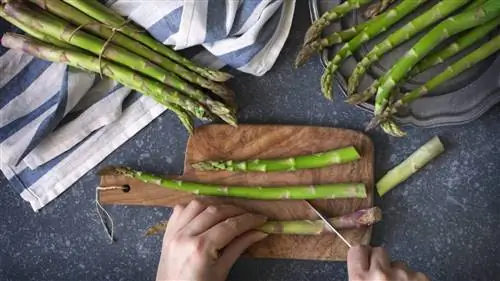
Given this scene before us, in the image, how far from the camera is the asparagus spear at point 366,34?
1.18 m

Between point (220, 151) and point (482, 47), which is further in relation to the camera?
point (220, 151)

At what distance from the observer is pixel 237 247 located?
1247 mm

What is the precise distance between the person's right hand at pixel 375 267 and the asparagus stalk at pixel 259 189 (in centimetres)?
12

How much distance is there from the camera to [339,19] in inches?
48.4

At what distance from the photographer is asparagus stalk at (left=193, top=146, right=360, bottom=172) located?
125 cm

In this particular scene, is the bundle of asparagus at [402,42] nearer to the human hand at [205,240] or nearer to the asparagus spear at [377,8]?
the asparagus spear at [377,8]

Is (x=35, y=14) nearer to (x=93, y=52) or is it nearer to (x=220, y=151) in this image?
(x=93, y=52)

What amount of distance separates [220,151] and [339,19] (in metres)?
0.35

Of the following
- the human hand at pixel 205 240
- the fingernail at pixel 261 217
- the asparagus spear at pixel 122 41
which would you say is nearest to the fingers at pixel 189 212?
the human hand at pixel 205 240

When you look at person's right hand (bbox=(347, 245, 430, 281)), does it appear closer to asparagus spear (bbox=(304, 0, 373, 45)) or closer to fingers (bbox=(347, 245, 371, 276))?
fingers (bbox=(347, 245, 371, 276))

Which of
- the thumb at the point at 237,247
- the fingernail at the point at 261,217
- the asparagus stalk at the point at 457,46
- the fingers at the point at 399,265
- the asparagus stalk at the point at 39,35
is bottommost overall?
the fingers at the point at 399,265

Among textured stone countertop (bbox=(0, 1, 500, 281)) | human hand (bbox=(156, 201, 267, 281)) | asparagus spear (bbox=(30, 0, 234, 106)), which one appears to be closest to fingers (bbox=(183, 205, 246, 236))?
human hand (bbox=(156, 201, 267, 281))

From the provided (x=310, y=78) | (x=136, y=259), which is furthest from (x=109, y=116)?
(x=310, y=78)

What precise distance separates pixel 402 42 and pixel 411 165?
24 centimetres
